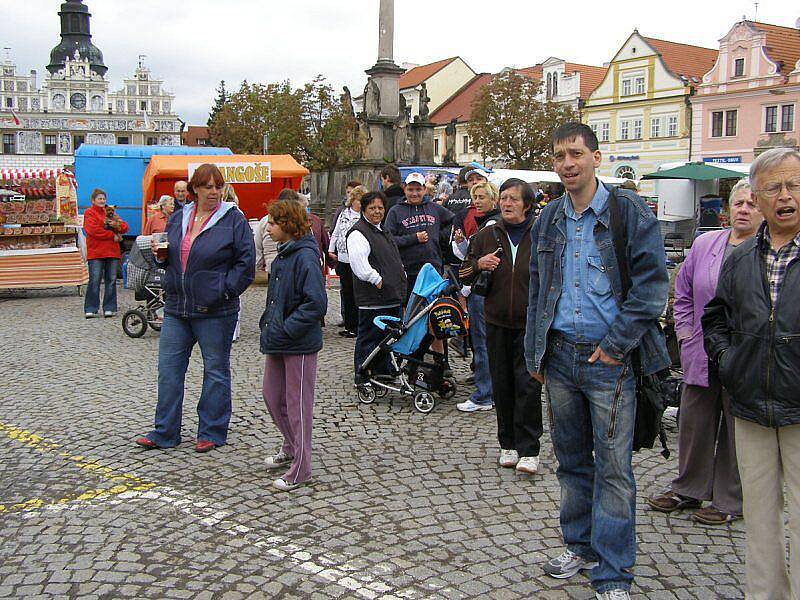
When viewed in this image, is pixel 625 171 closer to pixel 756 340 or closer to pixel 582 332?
pixel 582 332

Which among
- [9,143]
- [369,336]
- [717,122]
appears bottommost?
[369,336]

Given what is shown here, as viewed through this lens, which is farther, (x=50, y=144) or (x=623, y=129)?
(x=50, y=144)

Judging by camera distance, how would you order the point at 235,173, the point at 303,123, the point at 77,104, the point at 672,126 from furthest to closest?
1. the point at 77,104
2. the point at 672,126
3. the point at 303,123
4. the point at 235,173

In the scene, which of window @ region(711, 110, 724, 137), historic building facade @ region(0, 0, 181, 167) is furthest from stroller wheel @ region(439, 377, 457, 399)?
historic building facade @ region(0, 0, 181, 167)

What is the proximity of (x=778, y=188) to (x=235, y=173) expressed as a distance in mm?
14510

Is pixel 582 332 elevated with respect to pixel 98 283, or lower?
elevated

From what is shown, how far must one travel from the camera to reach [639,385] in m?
3.64

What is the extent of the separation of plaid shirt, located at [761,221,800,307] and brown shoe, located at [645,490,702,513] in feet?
6.72

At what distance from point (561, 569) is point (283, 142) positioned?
3824cm

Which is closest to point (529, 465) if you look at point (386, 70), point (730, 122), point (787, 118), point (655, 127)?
point (386, 70)

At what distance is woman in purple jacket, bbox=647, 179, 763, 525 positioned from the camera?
4707 mm

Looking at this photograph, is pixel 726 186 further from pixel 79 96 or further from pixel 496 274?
pixel 79 96

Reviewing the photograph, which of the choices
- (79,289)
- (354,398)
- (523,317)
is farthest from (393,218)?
(79,289)

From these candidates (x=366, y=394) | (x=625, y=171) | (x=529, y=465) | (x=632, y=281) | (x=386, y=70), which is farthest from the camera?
(x=625, y=171)
